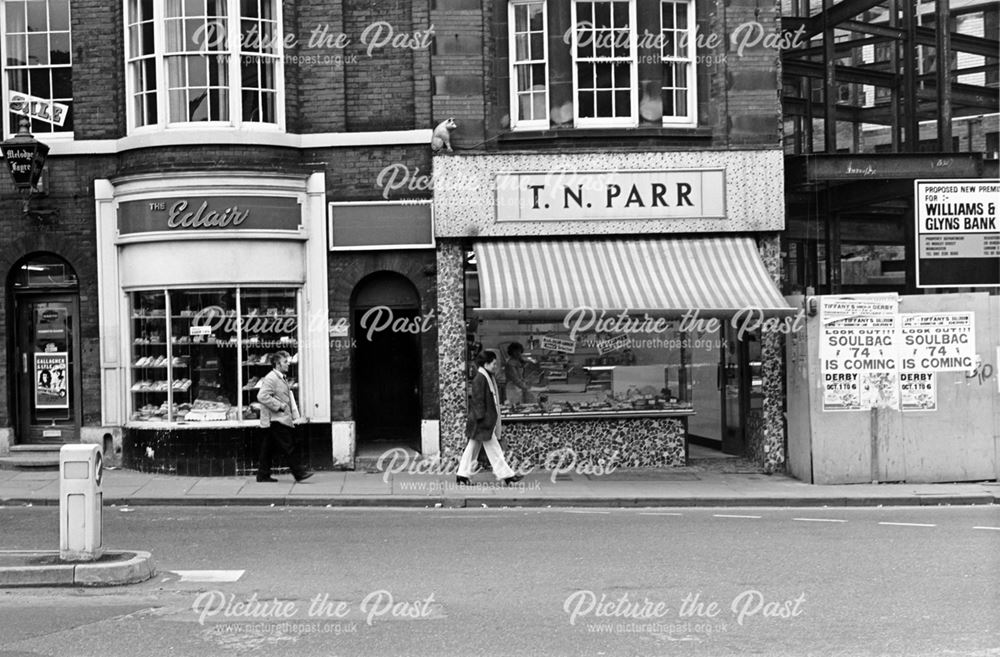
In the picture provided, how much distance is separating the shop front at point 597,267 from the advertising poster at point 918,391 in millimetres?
2035

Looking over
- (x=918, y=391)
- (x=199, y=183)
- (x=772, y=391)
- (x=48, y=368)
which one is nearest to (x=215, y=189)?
(x=199, y=183)

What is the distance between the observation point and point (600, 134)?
1652cm

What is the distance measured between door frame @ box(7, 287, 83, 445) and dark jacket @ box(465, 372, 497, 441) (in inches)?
252

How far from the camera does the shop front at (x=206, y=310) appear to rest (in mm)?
15984

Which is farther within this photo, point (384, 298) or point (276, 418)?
point (384, 298)

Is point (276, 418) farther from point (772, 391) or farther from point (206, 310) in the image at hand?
point (772, 391)

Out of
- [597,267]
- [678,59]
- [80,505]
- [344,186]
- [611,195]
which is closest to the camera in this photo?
[80,505]

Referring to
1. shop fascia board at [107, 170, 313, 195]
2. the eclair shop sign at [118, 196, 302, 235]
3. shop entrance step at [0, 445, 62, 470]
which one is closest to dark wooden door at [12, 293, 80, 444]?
shop entrance step at [0, 445, 62, 470]

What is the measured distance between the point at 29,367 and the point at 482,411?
24.4 ft

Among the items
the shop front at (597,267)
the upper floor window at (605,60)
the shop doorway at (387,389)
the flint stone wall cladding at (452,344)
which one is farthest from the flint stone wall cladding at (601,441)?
the upper floor window at (605,60)

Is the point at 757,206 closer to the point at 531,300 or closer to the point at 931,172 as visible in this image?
the point at 931,172

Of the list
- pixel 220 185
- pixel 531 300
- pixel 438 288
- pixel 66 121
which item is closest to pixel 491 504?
pixel 531 300

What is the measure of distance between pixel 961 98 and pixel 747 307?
44.1 ft

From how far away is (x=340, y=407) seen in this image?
54.2ft
